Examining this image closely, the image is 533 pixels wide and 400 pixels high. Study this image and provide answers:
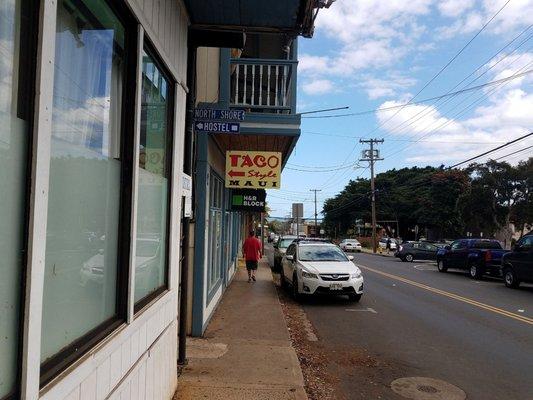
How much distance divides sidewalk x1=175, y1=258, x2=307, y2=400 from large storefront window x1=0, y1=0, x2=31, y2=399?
3518mm

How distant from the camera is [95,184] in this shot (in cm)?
275

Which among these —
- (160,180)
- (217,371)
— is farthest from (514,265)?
(160,180)

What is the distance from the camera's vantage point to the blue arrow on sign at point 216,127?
20.1 ft

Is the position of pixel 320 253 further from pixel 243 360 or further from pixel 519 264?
pixel 243 360

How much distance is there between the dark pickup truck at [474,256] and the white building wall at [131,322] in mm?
17918

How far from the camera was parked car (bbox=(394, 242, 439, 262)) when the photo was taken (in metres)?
33.2

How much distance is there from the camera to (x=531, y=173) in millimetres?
31984

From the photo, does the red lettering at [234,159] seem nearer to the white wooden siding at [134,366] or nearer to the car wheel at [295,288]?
the car wheel at [295,288]

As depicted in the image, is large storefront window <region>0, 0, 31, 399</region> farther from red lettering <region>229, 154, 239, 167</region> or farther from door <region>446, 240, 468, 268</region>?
door <region>446, 240, 468, 268</region>

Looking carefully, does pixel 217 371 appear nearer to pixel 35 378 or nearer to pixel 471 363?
pixel 471 363

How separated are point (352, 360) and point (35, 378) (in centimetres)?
592

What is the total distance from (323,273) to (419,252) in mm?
22632

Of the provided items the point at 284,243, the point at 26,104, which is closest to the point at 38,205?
the point at 26,104

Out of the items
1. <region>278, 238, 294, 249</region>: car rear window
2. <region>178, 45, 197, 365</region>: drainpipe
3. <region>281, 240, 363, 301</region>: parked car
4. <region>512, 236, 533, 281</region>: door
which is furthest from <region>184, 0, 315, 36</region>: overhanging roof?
<region>278, 238, 294, 249</region>: car rear window
